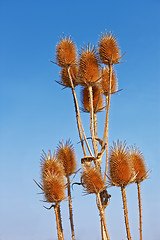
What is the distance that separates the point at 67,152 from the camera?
9672 mm

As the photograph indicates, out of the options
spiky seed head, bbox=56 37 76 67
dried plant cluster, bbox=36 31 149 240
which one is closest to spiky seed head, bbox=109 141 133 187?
dried plant cluster, bbox=36 31 149 240

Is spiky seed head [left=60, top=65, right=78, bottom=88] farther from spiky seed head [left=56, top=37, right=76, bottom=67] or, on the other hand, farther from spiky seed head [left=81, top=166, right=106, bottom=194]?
spiky seed head [left=81, top=166, right=106, bottom=194]

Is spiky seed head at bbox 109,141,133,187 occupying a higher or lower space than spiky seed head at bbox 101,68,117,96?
lower

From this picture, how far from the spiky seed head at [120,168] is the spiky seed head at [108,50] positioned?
8.37ft

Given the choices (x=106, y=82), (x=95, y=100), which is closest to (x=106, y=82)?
(x=106, y=82)

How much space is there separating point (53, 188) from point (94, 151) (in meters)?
1.73

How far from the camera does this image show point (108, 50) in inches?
393

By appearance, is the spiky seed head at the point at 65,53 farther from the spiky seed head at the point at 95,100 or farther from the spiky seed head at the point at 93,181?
the spiky seed head at the point at 93,181

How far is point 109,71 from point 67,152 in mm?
2297

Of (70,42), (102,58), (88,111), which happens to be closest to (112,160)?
(88,111)

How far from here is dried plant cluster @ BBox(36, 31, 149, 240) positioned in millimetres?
8547

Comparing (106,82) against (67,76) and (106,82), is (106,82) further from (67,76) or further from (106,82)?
(67,76)

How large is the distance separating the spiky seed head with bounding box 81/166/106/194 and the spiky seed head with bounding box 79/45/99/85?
2.37m

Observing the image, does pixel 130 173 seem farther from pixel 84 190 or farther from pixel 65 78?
pixel 65 78
